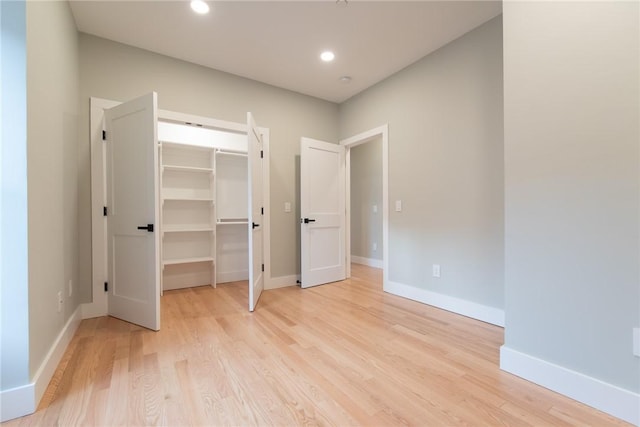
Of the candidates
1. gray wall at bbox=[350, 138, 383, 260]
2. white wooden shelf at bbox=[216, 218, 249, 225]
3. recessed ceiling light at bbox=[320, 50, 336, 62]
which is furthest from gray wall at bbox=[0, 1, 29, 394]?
gray wall at bbox=[350, 138, 383, 260]

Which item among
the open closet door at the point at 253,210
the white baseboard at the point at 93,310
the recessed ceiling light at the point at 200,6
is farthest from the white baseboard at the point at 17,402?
the recessed ceiling light at the point at 200,6

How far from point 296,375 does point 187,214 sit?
2854 mm

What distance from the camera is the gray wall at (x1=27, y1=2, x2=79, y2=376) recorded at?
4.76ft

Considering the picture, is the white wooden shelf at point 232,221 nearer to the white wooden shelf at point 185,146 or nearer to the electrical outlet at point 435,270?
the white wooden shelf at point 185,146

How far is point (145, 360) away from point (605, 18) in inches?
130

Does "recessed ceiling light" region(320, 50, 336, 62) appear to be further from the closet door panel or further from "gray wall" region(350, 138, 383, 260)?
the closet door panel

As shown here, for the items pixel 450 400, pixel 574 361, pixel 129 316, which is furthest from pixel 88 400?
pixel 574 361

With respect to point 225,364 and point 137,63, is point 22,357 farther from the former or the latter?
point 137,63

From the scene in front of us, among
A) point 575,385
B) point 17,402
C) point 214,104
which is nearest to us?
point 17,402

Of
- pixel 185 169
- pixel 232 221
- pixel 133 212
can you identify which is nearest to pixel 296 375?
pixel 133 212

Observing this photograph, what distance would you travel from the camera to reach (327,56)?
9.78ft

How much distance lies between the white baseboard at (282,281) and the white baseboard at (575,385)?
259 cm

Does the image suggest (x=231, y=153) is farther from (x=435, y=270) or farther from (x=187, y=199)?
(x=435, y=270)

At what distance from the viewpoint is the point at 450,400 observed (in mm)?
1410
